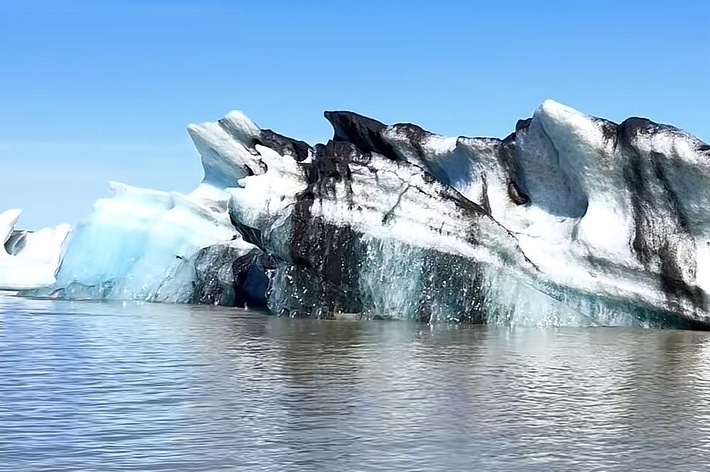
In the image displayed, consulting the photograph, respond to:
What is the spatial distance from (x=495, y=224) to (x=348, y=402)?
32.5 feet

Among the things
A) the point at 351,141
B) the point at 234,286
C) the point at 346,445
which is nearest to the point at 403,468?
the point at 346,445

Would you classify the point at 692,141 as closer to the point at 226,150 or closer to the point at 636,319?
the point at 636,319

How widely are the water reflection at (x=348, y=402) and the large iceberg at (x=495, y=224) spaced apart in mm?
2542

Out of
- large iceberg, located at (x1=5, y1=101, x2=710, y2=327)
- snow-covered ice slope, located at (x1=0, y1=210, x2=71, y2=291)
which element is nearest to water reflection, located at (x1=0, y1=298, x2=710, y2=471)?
large iceberg, located at (x1=5, y1=101, x2=710, y2=327)

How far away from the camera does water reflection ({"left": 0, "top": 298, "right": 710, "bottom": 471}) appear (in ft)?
21.9

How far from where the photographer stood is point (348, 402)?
869 cm

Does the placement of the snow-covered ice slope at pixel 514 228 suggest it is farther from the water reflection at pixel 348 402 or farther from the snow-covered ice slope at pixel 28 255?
the snow-covered ice slope at pixel 28 255

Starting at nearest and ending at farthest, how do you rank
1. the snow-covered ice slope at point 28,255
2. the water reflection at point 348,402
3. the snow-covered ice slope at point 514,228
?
the water reflection at point 348,402 < the snow-covered ice slope at point 514,228 < the snow-covered ice slope at point 28,255

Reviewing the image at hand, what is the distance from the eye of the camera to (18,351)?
1256cm

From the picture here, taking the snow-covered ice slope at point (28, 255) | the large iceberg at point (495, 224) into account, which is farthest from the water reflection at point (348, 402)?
the snow-covered ice slope at point (28, 255)

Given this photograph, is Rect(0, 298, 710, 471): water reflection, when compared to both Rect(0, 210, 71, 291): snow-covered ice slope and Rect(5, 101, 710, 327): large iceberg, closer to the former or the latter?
Rect(5, 101, 710, 327): large iceberg

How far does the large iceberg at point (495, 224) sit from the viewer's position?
57.2 feet

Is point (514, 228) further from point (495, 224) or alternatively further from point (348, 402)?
point (348, 402)

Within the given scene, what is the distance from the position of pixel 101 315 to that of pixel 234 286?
449 centimetres
